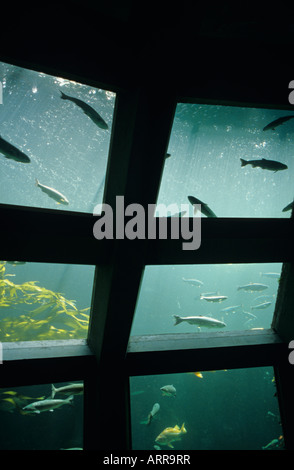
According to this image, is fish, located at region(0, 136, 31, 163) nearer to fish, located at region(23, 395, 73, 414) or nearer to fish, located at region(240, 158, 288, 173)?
fish, located at region(240, 158, 288, 173)

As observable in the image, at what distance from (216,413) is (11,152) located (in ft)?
61.3

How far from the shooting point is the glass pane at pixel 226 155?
90.2 inches

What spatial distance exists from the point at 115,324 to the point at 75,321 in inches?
149

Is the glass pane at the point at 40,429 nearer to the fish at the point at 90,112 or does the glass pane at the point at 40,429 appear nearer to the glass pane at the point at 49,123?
the glass pane at the point at 49,123

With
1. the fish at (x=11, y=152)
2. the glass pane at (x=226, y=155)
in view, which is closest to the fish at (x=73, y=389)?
the glass pane at (x=226, y=155)

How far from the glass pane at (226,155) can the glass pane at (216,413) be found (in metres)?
12.8

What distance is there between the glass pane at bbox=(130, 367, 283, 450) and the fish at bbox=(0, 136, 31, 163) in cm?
1394

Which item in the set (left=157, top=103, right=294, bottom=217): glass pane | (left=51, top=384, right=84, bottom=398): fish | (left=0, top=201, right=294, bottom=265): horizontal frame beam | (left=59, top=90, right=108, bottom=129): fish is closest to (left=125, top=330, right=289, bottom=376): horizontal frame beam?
(left=51, top=384, right=84, bottom=398): fish

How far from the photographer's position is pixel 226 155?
9.25ft

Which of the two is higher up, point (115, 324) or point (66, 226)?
point (66, 226)

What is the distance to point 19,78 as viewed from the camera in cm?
189
